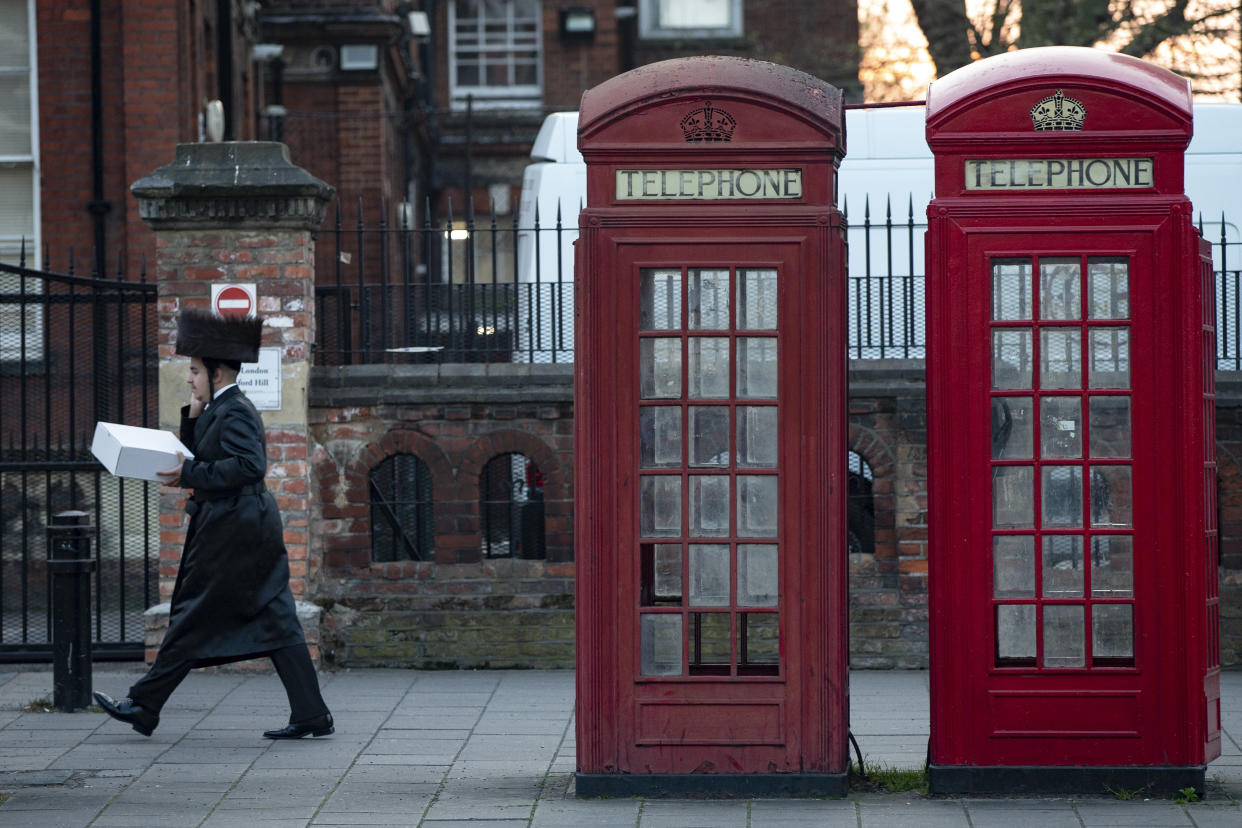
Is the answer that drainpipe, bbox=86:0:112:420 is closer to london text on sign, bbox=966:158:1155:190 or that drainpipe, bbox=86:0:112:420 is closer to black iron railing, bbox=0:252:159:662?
black iron railing, bbox=0:252:159:662

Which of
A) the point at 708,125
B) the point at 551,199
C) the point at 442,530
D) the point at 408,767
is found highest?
the point at 551,199

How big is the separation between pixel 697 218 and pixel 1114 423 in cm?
168

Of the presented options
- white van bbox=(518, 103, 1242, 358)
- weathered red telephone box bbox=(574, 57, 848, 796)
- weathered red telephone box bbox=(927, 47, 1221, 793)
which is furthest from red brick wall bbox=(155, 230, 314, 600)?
weathered red telephone box bbox=(927, 47, 1221, 793)

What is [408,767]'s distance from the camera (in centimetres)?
686

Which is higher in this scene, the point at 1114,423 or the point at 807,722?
the point at 1114,423

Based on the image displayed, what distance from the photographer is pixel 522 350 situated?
31.3 feet

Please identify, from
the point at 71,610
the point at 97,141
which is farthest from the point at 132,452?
the point at 97,141

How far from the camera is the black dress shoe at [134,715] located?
23.8 ft

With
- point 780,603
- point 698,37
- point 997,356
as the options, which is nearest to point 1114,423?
point 997,356

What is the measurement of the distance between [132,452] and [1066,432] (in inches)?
149

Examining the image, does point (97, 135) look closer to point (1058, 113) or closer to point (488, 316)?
point (488, 316)

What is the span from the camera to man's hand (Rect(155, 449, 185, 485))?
7.16m

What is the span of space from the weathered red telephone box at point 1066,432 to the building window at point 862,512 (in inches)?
123

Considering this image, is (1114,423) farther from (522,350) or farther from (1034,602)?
(522,350)
